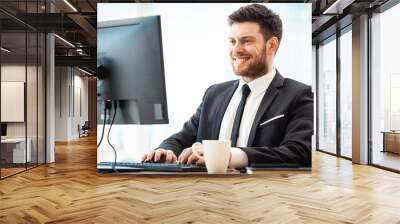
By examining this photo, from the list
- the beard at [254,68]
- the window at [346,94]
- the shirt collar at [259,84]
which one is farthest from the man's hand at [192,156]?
the window at [346,94]

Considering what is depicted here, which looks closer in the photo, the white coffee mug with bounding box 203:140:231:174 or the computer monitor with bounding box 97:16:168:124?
the white coffee mug with bounding box 203:140:231:174

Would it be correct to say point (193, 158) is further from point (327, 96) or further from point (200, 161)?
point (327, 96)

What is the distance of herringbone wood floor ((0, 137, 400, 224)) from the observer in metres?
3.86

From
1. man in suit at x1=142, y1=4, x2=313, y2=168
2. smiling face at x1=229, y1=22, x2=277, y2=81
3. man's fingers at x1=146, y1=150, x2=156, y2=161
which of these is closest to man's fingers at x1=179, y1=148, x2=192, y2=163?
man in suit at x1=142, y1=4, x2=313, y2=168

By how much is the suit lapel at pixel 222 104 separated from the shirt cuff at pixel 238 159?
0.35 m

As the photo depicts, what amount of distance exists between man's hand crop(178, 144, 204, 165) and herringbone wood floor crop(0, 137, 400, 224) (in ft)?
0.91

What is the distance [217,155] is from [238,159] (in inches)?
13.0

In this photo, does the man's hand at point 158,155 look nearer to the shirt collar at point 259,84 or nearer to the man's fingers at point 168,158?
the man's fingers at point 168,158

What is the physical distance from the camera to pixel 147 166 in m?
6.20

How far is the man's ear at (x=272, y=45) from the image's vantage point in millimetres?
6160

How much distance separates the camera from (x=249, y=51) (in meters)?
6.07

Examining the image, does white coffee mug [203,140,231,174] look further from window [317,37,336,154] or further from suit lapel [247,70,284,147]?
window [317,37,336,154]

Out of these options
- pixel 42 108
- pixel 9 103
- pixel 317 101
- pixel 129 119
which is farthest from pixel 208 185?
pixel 317 101

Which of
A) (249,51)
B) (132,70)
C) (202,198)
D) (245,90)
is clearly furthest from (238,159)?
(132,70)
